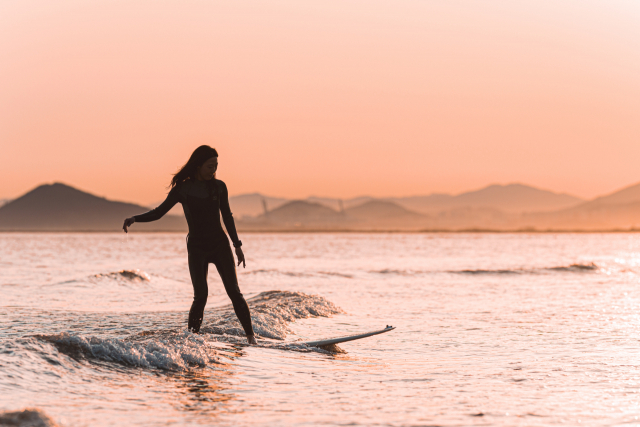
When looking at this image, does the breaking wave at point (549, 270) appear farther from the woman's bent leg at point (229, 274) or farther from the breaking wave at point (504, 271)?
the woman's bent leg at point (229, 274)

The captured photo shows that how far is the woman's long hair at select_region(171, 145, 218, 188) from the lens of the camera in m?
8.16

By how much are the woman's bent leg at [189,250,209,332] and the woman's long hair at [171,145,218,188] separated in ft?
3.37

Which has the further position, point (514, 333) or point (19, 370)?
point (514, 333)

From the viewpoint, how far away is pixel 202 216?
8.32 meters

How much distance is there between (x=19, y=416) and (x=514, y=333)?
8.65m

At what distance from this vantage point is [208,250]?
8430 millimetres

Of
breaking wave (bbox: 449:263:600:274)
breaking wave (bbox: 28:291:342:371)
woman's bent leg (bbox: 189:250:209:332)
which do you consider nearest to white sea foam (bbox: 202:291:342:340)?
breaking wave (bbox: 28:291:342:371)

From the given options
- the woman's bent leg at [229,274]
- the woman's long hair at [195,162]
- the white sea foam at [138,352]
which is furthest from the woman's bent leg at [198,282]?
the woman's long hair at [195,162]

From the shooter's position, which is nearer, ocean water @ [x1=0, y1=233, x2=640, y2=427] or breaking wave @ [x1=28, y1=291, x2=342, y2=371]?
ocean water @ [x1=0, y1=233, x2=640, y2=427]

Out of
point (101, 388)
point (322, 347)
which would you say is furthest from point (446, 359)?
point (101, 388)

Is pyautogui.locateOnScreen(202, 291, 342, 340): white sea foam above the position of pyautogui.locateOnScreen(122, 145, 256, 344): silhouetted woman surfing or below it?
below

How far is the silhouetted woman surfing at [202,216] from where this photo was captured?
8180mm

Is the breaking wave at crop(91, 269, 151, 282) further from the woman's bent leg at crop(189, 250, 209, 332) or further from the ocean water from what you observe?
the woman's bent leg at crop(189, 250, 209, 332)

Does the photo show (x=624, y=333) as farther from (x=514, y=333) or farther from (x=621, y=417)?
(x=621, y=417)
